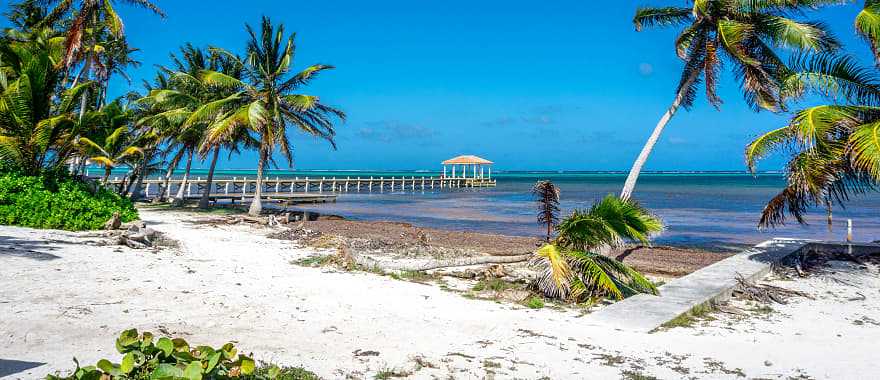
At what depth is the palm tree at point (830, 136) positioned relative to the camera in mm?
9484

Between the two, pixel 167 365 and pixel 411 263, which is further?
pixel 411 263

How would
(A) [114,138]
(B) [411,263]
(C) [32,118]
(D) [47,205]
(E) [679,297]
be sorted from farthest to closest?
(A) [114,138]
(C) [32,118]
(D) [47,205]
(B) [411,263]
(E) [679,297]

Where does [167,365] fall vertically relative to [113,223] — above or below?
above

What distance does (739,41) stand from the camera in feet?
39.0

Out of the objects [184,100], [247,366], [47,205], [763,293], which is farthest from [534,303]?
[184,100]

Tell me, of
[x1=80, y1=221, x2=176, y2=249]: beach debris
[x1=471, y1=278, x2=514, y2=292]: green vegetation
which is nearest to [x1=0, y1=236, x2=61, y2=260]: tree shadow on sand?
[x1=80, y1=221, x2=176, y2=249]: beach debris

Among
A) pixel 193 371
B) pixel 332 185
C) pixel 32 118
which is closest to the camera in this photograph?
pixel 193 371

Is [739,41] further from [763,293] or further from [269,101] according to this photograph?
[269,101]

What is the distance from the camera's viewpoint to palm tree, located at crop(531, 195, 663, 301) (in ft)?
25.8

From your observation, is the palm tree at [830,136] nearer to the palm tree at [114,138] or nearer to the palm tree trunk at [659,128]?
the palm tree trunk at [659,128]

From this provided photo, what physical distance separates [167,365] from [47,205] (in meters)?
12.1

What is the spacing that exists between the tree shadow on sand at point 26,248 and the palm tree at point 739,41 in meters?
10.4

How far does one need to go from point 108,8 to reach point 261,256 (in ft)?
35.9

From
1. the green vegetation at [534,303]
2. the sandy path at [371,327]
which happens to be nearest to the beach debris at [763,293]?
the sandy path at [371,327]
